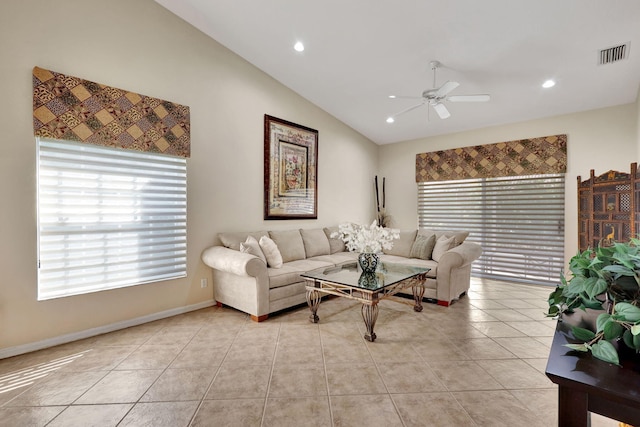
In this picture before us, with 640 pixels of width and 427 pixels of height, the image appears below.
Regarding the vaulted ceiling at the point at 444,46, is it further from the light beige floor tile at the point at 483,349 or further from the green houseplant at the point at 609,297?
the light beige floor tile at the point at 483,349

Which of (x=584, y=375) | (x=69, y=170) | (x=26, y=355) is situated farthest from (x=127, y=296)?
(x=584, y=375)

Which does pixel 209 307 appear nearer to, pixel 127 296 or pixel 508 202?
pixel 127 296

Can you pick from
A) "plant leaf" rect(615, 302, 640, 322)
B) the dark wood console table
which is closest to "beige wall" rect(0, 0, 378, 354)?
the dark wood console table

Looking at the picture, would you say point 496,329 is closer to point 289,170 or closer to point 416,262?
point 416,262

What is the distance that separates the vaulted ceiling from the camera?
9.01 ft

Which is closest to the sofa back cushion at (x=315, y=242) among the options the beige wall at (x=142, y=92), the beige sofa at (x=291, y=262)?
the beige sofa at (x=291, y=262)

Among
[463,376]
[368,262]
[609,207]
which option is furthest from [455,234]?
[463,376]

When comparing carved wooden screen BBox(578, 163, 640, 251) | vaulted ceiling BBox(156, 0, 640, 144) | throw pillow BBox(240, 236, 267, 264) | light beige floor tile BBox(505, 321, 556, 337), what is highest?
vaulted ceiling BBox(156, 0, 640, 144)

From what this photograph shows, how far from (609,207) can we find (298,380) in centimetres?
415

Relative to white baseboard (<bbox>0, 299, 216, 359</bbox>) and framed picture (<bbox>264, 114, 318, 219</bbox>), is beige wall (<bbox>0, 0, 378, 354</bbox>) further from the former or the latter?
framed picture (<bbox>264, 114, 318, 219</bbox>)

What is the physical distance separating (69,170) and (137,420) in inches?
90.5

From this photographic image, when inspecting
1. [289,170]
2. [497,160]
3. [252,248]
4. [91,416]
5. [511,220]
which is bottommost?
[91,416]

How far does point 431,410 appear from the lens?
71.4 inches

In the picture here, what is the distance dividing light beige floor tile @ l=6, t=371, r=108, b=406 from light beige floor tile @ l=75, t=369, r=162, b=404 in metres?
0.07
